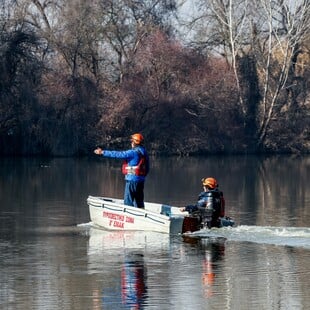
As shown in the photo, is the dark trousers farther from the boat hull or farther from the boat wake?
the boat wake

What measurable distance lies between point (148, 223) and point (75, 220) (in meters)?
3.40

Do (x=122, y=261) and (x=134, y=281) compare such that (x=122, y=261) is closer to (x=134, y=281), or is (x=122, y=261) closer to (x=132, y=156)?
(x=134, y=281)

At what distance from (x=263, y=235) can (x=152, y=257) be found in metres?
3.04

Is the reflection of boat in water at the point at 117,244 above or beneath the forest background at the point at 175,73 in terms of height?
beneath

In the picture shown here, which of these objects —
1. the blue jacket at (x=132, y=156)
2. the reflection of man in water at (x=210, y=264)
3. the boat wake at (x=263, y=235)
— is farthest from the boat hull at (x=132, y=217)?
the reflection of man in water at (x=210, y=264)

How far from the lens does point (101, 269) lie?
17328mm

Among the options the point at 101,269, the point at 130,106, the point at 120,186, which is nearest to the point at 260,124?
the point at 130,106

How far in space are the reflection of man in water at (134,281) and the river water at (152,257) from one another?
0.01 m

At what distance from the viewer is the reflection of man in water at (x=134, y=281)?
47.9ft

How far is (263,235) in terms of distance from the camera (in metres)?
21.1

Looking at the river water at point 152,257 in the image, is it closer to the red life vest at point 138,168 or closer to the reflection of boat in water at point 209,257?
the reflection of boat in water at point 209,257

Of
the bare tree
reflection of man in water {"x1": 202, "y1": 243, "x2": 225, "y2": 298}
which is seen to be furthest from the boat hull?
the bare tree

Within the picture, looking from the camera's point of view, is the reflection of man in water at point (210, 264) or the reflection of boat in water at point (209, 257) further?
the reflection of boat in water at point (209, 257)

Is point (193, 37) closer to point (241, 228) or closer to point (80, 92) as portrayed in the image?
point (80, 92)
